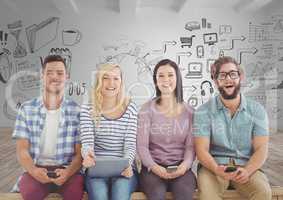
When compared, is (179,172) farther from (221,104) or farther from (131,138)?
(221,104)

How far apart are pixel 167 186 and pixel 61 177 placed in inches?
19.1

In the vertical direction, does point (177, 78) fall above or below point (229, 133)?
above

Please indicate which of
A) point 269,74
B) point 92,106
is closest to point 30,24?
point 269,74

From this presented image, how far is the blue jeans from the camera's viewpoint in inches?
62.3

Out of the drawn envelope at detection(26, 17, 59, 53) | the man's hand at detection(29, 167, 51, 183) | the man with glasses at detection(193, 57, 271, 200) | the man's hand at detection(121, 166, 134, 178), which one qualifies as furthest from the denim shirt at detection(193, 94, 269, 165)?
the drawn envelope at detection(26, 17, 59, 53)

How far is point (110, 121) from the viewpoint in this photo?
1720 millimetres

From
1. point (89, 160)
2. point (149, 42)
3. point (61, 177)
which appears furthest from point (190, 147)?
point (149, 42)

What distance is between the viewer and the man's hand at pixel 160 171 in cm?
167

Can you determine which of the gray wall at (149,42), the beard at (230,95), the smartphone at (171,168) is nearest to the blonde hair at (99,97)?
the smartphone at (171,168)

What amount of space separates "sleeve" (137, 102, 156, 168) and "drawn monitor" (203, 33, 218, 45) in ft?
15.7

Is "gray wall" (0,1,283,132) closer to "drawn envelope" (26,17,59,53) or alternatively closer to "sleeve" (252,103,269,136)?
"drawn envelope" (26,17,59,53)

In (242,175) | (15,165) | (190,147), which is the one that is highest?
(190,147)

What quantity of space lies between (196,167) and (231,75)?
51 centimetres

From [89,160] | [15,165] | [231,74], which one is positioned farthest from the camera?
[15,165]
